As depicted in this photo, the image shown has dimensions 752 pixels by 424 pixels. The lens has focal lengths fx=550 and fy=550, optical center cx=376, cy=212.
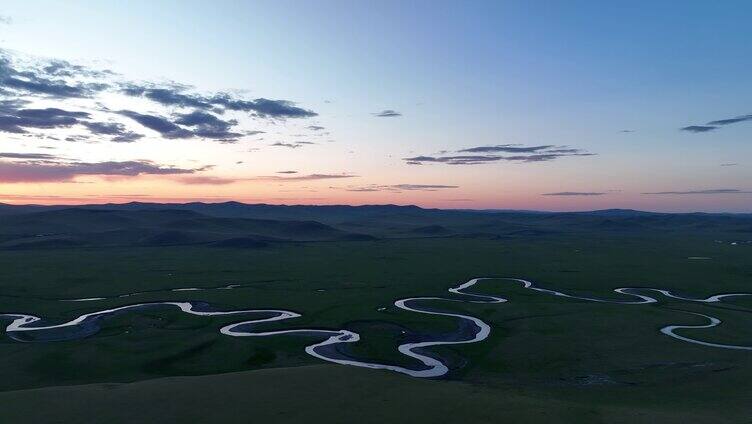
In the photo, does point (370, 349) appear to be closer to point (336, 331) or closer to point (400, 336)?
point (400, 336)

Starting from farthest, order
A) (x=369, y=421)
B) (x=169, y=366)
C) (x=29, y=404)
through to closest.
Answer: (x=169, y=366), (x=29, y=404), (x=369, y=421)

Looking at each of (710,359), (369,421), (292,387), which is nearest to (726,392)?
(710,359)

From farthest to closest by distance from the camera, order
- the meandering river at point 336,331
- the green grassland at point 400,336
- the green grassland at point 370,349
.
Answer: the meandering river at point 336,331 < the green grassland at point 400,336 < the green grassland at point 370,349

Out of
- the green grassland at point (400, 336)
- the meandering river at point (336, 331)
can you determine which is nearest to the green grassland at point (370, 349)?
the green grassland at point (400, 336)

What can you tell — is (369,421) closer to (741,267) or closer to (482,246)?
(741,267)

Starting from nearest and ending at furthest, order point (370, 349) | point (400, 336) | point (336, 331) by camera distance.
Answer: point (370, 349) < point (400, 336) < point (336, 331)

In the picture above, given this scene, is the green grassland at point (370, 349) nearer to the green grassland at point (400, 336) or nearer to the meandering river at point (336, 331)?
the green grassland at point (400, 336)

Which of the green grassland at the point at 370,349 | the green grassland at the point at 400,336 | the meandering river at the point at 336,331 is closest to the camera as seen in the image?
the green grassland at the point at 370,349

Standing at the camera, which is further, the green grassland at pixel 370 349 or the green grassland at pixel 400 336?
the green grassland at pixel 400 336

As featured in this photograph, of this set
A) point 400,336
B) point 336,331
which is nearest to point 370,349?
point 400,336

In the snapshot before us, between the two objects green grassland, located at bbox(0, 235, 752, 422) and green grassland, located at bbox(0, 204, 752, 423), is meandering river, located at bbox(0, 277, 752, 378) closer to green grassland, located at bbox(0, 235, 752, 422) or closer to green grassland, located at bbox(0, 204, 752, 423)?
green grassland, located at bbox(0, 204, 752, 423)

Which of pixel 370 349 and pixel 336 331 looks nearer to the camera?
pixel 370 349
